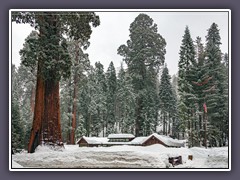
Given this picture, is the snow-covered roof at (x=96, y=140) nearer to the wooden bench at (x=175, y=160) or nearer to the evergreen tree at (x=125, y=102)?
the evergreen tree at (x=125, y=102)

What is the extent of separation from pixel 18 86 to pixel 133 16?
2238 millimetres

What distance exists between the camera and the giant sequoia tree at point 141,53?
5.61 m

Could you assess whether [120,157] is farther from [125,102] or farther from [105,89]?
[105,89]

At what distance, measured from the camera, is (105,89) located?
5.70 meters

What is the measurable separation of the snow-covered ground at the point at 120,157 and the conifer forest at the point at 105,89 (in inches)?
6.0

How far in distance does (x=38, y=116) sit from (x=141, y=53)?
209cm

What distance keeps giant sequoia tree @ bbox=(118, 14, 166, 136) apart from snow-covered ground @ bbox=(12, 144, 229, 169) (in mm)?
519

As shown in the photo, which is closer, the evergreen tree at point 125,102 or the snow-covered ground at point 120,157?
the snow-covered ground at point 120,157

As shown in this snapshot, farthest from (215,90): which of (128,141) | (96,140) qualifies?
(96,140)

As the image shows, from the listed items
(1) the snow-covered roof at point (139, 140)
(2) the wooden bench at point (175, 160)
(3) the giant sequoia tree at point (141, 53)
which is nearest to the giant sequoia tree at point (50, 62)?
(3) the giant sequoia tree at point (141, 53)
